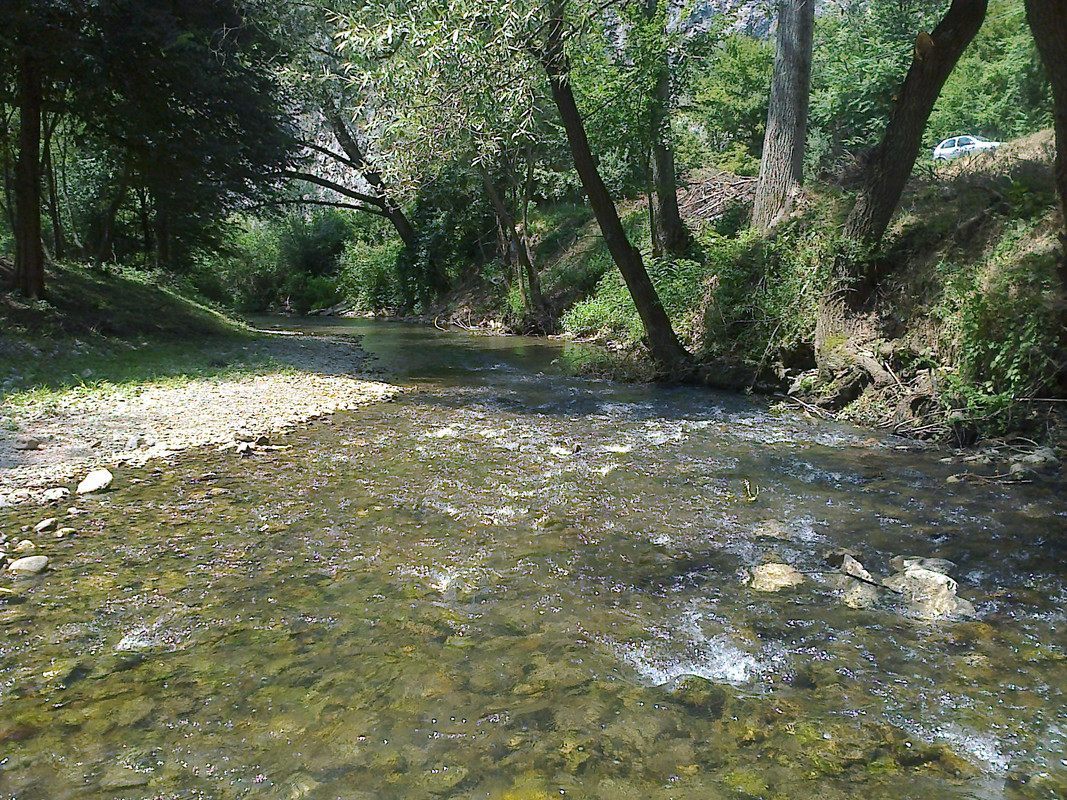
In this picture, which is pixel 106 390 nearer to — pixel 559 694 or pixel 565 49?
pixel 565 49

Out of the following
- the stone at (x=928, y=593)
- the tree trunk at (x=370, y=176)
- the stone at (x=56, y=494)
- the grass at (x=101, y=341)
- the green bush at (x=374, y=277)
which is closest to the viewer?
the stone at (x=928, y=593)

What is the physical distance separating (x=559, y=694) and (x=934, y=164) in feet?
36.7

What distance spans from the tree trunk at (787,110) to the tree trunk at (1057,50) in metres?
6.01

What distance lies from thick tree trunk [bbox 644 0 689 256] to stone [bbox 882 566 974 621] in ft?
40.1

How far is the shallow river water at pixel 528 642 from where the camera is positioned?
2.54 m

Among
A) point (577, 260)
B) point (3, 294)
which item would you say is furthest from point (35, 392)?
point (577, 260)

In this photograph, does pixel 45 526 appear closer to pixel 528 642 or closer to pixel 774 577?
pixel 528 642

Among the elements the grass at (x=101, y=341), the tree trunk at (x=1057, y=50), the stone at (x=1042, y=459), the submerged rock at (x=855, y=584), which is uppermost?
the tree trunk at (x=1057, y=50)

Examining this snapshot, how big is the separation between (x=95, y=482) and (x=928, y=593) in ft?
19.0

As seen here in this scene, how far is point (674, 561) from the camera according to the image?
4.39 metres

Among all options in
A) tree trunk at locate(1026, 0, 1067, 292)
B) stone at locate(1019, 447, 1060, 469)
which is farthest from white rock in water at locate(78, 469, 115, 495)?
tree trunk at locate(1026, 0, 1067, 292)

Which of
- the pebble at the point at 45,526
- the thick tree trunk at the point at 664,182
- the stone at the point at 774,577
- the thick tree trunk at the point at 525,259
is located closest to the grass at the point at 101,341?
the pebble at the point at 45,526

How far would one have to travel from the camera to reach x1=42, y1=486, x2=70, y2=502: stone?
5305mm

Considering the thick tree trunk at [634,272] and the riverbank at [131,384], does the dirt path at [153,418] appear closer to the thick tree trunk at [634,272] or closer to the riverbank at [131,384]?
the riverbank at [131,384]
